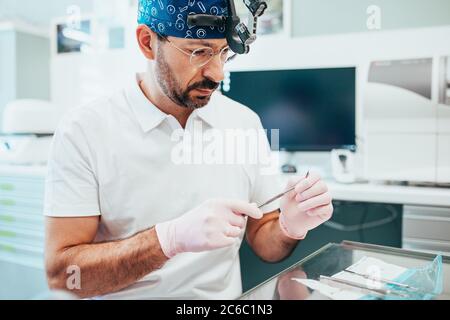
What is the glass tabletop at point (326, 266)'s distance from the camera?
702 mm

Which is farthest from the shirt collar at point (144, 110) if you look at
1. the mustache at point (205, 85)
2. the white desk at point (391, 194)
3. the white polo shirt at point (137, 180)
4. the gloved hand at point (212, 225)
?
the white desk at point (391, 194)

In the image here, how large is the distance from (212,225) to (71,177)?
338 millimetres

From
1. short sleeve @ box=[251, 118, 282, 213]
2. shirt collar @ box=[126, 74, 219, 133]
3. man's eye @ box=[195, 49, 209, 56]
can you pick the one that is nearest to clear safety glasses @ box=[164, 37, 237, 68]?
man's eye @ box=[195, 49, 209, 56]

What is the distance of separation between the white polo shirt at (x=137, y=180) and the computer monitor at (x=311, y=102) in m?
0.47

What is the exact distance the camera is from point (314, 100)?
145 centimetres

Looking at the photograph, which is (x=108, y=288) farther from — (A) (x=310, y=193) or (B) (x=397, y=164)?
(B) (x=397, y=164)

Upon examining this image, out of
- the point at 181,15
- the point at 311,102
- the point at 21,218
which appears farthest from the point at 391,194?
the point at 21,218

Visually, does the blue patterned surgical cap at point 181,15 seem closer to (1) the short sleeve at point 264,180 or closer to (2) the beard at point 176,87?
(2) the beard at point 176,87

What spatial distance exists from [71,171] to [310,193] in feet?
1.69

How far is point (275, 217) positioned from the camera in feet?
3.35

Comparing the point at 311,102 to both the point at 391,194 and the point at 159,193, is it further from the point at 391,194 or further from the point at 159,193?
the point at 159,193

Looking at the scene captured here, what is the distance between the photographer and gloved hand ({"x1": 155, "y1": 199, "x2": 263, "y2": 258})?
0.76 m

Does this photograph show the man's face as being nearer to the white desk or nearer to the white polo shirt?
the white polo shirt

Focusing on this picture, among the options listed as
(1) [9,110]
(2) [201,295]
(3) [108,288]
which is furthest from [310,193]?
(1) [9,110]
